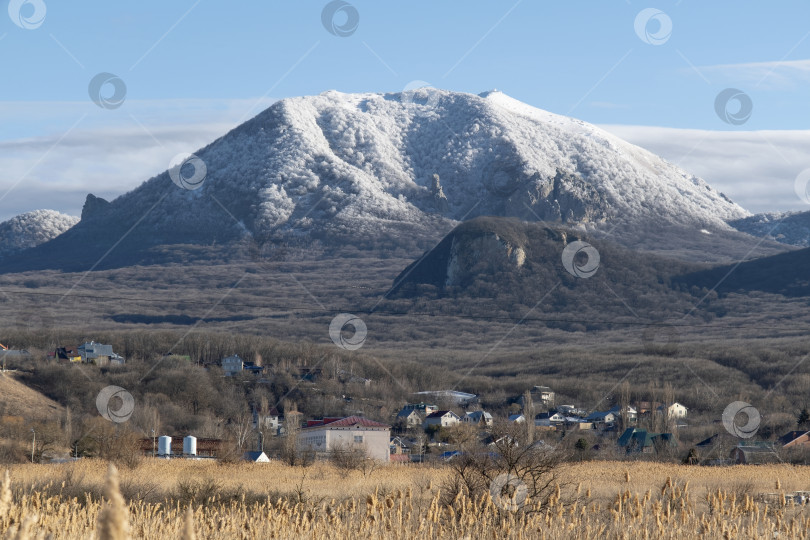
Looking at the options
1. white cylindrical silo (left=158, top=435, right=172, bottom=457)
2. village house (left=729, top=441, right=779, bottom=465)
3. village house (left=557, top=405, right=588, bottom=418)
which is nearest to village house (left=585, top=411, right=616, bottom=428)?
village house (left=557, top=405, right=588, bottom=418)

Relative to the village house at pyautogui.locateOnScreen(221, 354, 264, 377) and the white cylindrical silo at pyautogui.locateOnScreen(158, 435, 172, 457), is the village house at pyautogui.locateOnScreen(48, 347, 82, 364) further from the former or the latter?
the white cylindrical silo at pyautogui.locateOnScreen(158, 435, 172, 457)

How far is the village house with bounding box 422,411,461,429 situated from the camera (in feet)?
366

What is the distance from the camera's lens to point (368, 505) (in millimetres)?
18375

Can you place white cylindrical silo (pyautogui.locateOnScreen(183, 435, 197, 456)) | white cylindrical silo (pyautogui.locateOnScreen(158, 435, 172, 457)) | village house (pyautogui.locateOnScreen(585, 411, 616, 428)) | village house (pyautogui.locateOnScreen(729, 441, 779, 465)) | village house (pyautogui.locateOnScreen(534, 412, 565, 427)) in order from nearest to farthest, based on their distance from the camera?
village house (pyautogui.locateOnScreen(729, 441, 779, 465)) < white cylindrical silo (pyautogui.locateOnScreen(183, 435, 197, 456)) < white cylindrical silo (pyautogui.locateOnScreen(158, 435, 172, 457)) < village house (pyautogui.locateOnScreen(585, 411, 616, 428)) < village house (pyautogui.locateOnScreen(534, 412, 565, 427))

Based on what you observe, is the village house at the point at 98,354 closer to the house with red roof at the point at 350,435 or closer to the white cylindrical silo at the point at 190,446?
the house with red roof at the point at 350,435

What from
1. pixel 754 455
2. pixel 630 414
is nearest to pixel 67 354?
pixel 630 414

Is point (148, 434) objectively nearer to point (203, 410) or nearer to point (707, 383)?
point (203, 410)

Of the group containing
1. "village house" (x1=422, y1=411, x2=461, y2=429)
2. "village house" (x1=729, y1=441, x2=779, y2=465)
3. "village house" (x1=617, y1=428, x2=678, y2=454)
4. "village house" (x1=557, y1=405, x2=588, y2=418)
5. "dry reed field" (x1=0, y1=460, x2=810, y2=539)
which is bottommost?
"dry reed field" (x1=0, y1=460, x2=810, y2=539)

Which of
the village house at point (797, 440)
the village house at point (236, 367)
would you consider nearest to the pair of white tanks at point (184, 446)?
the village house at point (797, 440)

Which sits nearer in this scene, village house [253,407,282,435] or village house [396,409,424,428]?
village house [253,407,282,435]

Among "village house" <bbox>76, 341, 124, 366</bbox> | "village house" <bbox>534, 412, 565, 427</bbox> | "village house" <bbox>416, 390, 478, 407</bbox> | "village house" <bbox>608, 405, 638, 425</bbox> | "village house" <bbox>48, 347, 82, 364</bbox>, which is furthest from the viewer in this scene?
"village house" <bbox>76, 341, 124, 366</bbox>

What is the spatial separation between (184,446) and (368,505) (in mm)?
60826

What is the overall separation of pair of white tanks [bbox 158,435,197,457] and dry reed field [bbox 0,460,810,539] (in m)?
15.0

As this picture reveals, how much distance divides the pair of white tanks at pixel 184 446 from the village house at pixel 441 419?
3878cm
